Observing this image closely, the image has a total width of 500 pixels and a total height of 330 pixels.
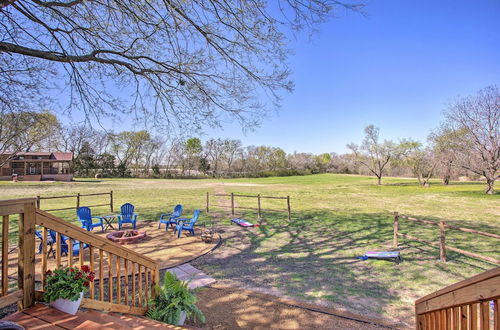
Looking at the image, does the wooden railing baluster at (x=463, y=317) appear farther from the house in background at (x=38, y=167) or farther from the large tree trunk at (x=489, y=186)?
the house in background at (x=38, y=167)

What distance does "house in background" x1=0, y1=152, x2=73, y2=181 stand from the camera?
1505 inches

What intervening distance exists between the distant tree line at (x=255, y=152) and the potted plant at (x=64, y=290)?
3.56 metres

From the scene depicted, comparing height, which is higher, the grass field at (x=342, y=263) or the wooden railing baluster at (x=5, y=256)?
the wooden railing baluster at (x=5, y=256)

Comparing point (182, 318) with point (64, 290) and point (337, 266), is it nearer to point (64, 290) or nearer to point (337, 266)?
point (64, 290)

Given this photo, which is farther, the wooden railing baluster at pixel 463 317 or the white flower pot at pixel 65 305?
the white flower pot at pixel 65 305

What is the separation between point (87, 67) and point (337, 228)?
10.4m

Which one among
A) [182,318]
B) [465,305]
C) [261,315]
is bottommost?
[261,315]

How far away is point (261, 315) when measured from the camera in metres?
4.30

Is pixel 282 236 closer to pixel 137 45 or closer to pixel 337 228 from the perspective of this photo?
pixel 337 228

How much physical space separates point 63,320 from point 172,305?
4.81 feet

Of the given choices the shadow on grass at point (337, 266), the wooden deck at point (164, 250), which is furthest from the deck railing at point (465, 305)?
the wooden deck at point (164, 250)

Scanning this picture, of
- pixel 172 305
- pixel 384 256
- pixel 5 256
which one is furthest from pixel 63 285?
pixel 384 256

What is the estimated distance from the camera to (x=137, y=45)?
5.31 m

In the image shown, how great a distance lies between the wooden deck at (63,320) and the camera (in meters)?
2.38
